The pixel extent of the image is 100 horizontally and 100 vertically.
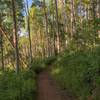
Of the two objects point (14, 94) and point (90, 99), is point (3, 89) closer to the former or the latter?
point (14, 94)

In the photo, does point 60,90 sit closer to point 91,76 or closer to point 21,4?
point 91,76

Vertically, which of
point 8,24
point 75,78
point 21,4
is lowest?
point 75,78

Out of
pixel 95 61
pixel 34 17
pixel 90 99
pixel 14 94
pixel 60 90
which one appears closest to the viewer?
pixel 90 99

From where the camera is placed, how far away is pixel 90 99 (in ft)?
28.9

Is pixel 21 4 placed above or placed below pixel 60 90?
above

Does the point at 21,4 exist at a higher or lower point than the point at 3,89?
higher

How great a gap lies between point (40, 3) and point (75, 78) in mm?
32950

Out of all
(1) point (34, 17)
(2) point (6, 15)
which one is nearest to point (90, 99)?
(2) point (6, 15)

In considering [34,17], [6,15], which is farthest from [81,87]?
[34,17]

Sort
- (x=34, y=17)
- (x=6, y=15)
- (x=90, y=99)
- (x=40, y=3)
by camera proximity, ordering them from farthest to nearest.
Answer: (x=34, y=17) → (x=40, y=3) → (x=6, y=15) → (x=90, y=99)

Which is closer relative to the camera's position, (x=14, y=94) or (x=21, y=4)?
(x=14, y=94)

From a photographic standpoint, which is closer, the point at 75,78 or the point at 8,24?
the point at 75,78

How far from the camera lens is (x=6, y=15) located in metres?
35.0

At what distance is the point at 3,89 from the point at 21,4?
26749 millimetres
